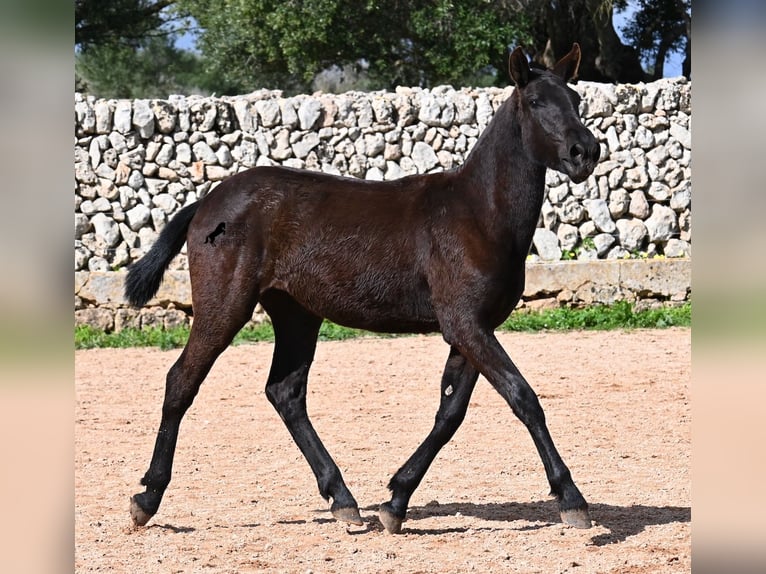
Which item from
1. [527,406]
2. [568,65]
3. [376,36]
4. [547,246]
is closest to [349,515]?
[527,406]

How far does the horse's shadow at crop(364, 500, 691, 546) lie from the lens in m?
4.63

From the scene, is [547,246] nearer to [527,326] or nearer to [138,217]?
[527,326]

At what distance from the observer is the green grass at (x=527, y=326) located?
10945mm

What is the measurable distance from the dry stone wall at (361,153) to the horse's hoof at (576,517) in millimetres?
8358

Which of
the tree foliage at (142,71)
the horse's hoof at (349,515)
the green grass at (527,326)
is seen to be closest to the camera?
the horse's hoof at (349,515)

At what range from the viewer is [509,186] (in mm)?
4461

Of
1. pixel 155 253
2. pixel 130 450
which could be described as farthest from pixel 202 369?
pixel 130 450

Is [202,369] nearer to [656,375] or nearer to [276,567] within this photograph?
[276,567]

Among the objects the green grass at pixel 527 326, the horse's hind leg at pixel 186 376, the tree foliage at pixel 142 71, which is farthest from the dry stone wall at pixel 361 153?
the tree foliage at pixel 142 71

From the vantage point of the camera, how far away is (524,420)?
4.19m

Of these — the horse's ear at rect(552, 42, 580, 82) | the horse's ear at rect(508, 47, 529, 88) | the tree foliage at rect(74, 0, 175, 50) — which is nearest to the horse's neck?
the horse's ear at rect(508, 47, 529, 88)

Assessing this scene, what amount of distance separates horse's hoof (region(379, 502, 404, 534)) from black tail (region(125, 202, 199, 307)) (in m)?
1.52

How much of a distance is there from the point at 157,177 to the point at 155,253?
7669mm

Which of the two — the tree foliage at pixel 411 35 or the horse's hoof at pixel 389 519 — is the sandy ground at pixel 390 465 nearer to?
the horse's hoof at pixel 389 519
